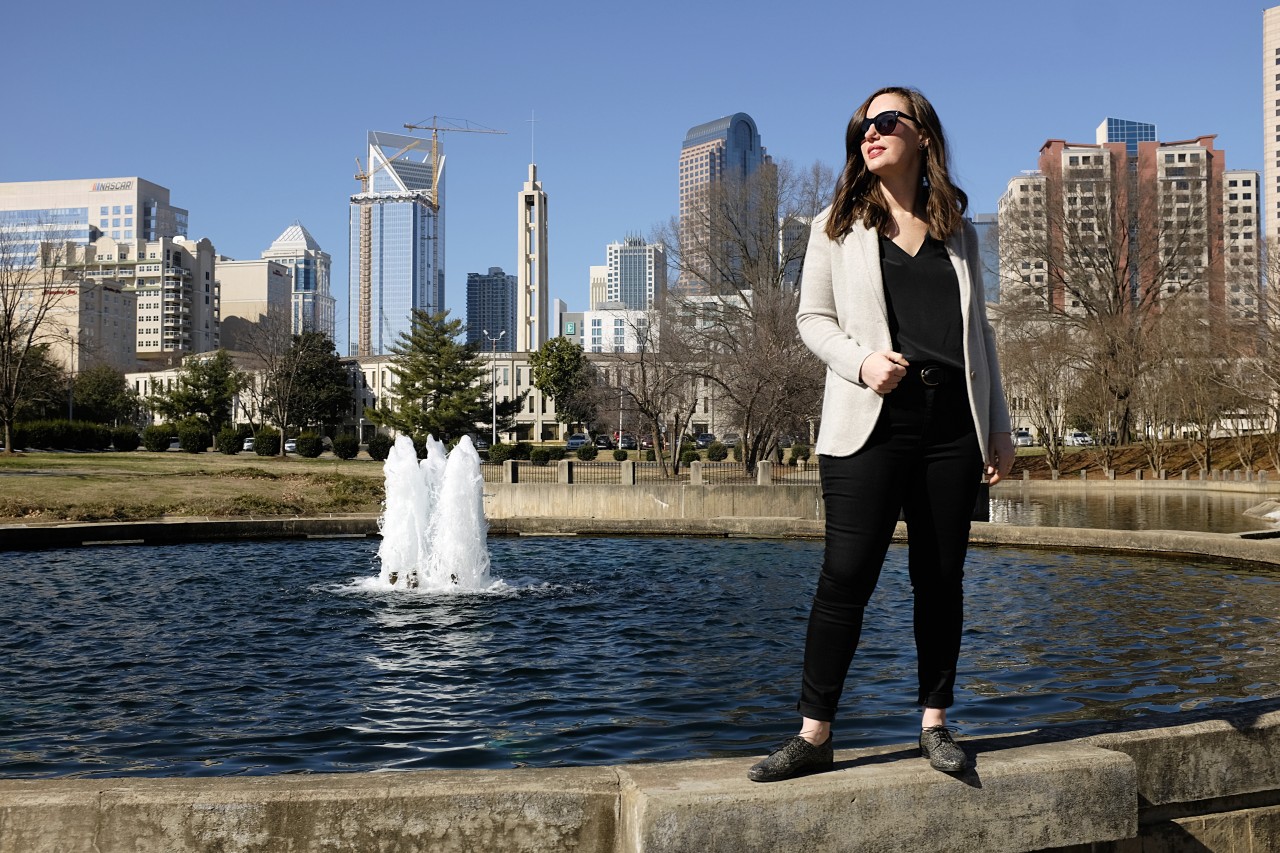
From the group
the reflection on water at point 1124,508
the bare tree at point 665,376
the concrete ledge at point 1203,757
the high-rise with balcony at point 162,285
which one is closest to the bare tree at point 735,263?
the bare tree at point 665,376

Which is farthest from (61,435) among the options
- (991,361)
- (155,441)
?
(991,361)

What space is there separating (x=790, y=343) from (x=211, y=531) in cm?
2174

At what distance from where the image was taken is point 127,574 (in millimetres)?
14266

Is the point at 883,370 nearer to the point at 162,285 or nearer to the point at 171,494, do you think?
the point at 171,494

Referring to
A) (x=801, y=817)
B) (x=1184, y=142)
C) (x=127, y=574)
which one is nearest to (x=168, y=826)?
(x=801, y=817)

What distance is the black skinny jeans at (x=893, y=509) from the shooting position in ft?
9.93

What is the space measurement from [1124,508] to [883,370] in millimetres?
28753

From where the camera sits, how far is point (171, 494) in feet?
80.9

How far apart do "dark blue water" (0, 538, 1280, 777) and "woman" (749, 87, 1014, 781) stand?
290 cm

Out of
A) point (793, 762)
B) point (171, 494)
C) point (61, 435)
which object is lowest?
point (171, 494)

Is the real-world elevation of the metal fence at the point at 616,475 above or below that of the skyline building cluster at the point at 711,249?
below

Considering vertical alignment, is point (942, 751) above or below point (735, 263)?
below

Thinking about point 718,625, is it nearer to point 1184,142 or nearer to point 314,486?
point 314,486

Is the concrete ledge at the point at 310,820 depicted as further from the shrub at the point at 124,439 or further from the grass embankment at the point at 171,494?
the shrub at the point at 124,439
